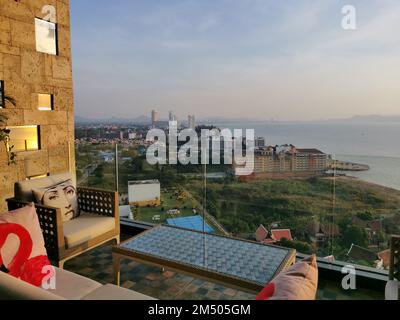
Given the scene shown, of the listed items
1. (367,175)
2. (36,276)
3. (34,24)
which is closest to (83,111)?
(34,24)

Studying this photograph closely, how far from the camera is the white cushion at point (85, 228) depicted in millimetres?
2707

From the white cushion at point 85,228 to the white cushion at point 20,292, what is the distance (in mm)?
1829

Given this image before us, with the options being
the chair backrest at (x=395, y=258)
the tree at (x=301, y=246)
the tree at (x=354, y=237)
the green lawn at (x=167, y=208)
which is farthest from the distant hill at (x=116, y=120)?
the chair backrest at (x=395, y=258)

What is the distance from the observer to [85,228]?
2844 mm

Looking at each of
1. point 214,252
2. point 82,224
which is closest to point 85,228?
point 82,224

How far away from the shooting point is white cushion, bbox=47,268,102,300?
170 cm

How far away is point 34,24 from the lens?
13.4ft

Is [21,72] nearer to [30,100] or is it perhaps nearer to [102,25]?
[30,100]

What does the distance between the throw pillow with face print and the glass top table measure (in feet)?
2.72

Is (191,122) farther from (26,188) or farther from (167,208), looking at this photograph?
(26,188)

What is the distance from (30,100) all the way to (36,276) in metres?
3.08

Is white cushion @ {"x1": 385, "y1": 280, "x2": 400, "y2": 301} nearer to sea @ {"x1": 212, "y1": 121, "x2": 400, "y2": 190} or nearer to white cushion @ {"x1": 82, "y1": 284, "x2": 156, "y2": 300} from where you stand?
sea @ {"x1": 212, "y1": 121, "x2": 400, "y2": 190}

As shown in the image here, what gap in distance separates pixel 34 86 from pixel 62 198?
1.95 metres

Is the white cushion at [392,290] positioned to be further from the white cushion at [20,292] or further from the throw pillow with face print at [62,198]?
the throw pillow with face print at [62,198]
